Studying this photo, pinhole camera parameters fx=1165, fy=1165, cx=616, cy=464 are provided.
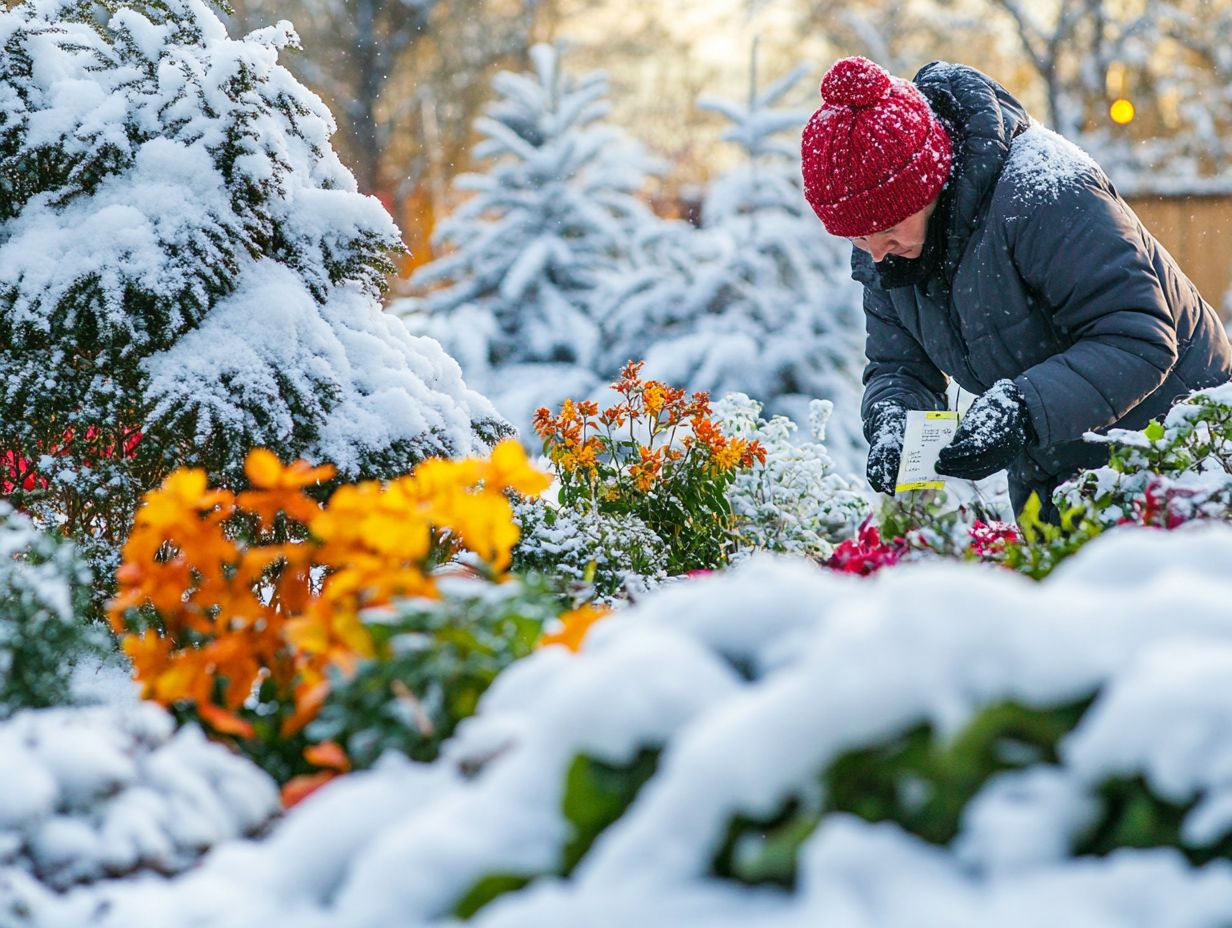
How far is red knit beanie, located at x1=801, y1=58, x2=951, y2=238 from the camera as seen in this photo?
100.0 inches

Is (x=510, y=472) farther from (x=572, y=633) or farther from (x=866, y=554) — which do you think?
(x=866, y=554)

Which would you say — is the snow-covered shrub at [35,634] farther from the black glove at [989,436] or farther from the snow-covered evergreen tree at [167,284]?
the black glove at [989,436]

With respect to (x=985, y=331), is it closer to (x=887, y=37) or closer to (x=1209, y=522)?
(x=1209, y=522)

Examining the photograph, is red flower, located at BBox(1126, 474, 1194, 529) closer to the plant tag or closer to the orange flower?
the plant tag

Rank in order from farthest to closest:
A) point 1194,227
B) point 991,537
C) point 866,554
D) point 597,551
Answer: point 1194,227 → point 597,551 → point 991,537 → point 866,554

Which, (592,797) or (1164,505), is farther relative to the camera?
(1164,505)

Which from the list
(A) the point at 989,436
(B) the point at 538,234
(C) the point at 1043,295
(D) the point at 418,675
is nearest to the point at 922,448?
(A) the point at 989,436

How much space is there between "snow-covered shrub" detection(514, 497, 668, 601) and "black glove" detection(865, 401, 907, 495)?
534 millimetres

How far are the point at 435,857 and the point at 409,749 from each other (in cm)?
23

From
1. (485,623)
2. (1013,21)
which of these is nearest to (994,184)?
(485,623)

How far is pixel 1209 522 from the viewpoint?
1741 millimetres

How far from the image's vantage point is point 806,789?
3.04ft

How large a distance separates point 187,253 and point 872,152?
149cm

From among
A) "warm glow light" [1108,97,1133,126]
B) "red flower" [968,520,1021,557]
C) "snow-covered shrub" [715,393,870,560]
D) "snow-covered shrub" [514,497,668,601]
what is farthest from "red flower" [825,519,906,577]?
"warm glow light" [1108,97,1133,126]
